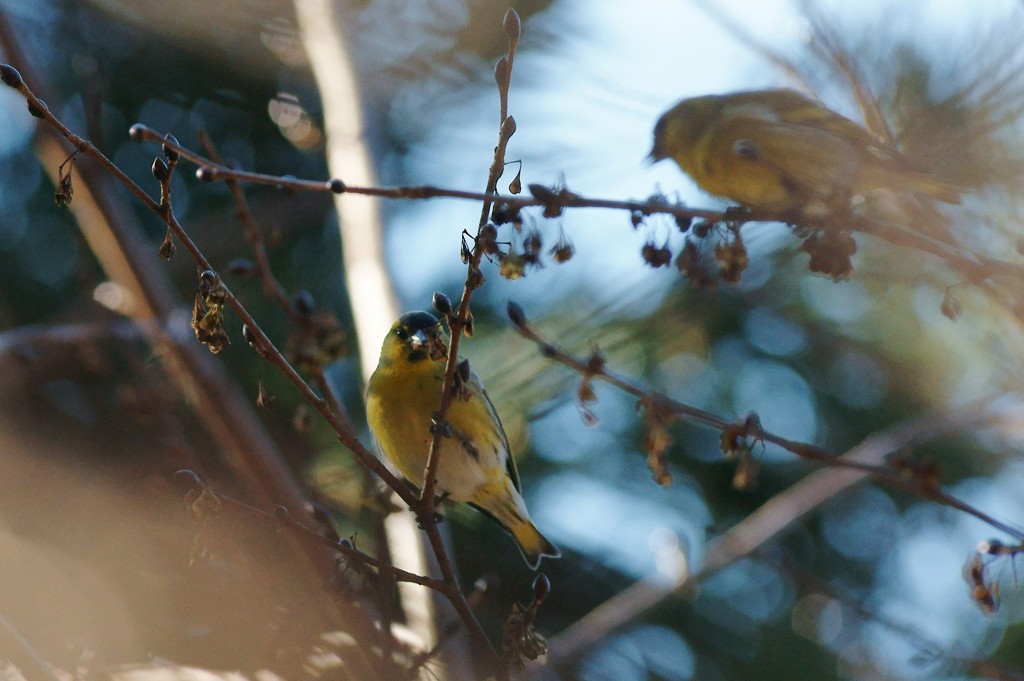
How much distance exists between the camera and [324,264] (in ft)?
13.1

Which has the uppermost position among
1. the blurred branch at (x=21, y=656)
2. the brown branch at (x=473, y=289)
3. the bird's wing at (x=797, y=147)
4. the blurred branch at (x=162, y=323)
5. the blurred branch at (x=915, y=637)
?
the bird's wing at (x=797, y=147)

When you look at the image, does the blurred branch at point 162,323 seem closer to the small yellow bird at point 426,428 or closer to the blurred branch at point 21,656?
the small yellow bird at point 426,428

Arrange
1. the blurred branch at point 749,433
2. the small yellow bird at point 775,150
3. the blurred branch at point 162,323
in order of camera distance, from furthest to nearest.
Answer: the small yellow bird at point 775,150, the blurred branch at point 162,323, the blurred branch at point 749,433

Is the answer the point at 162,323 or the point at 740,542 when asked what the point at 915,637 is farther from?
the point at 162,323

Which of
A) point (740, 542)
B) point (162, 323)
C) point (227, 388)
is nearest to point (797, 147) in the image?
point (740, 542)

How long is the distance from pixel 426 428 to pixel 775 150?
132 cm

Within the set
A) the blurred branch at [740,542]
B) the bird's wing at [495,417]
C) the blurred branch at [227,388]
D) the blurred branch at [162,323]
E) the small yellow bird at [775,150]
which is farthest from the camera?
the bird's wing at [495,417]

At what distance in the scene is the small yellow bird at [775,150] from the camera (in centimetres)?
254

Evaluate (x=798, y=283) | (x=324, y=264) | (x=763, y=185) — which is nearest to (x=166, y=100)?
(x=324, y=264)

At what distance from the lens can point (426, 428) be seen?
2533mm

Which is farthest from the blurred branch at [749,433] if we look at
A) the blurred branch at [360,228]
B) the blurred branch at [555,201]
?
the blurred branch at [360,228]

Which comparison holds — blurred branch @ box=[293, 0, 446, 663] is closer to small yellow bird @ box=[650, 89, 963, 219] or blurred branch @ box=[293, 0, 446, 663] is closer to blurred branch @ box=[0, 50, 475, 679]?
blurred branch @ box=[0, 50, 475, 679]

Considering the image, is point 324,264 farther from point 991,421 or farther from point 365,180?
point 991,421

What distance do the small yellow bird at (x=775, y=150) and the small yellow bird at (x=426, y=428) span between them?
965 millimetres
